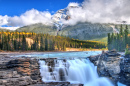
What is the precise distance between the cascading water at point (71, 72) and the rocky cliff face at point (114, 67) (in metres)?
1.48

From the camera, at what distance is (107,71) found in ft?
111

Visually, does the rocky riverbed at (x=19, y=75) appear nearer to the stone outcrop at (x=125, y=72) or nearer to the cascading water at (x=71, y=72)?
the cascading water at (x=71, y=72)

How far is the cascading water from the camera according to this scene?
30112mm

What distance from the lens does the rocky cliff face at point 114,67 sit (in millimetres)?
33028

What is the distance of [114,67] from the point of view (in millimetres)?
33938

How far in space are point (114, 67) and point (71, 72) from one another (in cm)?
1089

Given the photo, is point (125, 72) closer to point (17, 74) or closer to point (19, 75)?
point (19, 75)

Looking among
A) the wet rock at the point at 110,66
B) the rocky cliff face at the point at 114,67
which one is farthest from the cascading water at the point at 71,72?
the rocky cliff face at the point at 114,67

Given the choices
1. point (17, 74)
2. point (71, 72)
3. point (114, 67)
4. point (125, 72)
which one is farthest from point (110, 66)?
point (17, 74)

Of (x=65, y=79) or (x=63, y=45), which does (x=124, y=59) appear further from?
(x=63, y=45)

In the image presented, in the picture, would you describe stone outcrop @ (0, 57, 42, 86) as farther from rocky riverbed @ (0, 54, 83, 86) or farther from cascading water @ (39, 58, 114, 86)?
cascading water @ (39, 58, 114, 86)

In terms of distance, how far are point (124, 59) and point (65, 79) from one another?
628 inches

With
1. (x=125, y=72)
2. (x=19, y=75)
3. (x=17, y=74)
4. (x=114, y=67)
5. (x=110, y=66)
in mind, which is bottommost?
(x=125, y=72)

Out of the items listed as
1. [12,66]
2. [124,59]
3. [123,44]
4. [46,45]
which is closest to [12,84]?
[12,66]
